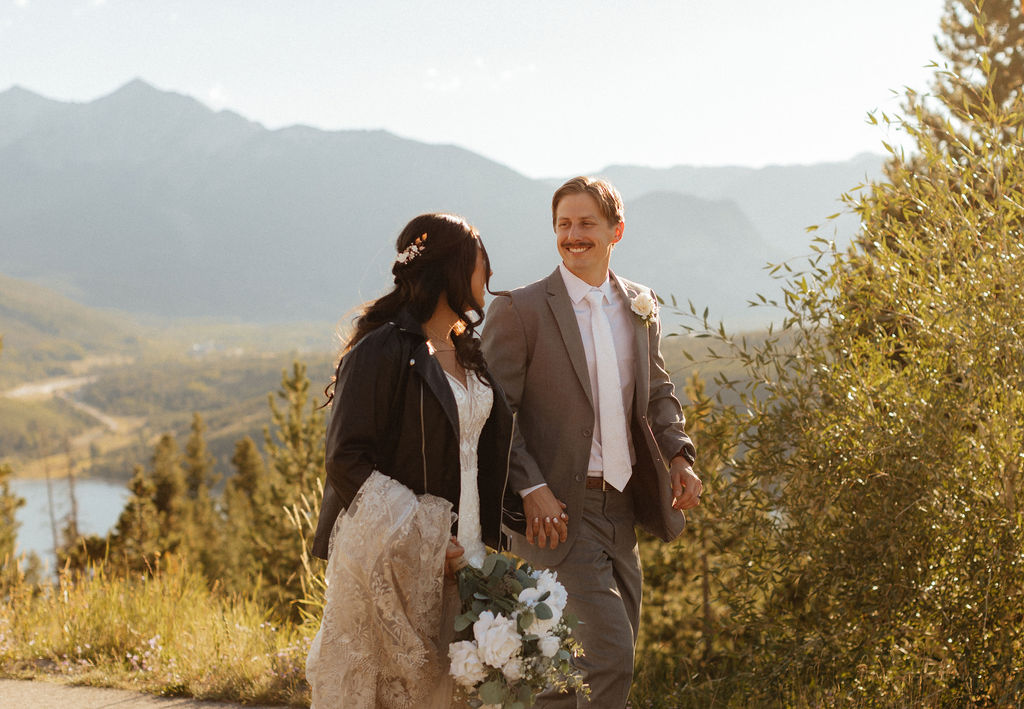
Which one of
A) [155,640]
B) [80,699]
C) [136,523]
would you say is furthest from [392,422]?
[136,523]

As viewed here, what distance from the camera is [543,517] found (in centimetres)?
307

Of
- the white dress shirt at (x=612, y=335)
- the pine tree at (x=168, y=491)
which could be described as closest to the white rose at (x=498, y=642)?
the white dress shirt at (x=612, y=335)

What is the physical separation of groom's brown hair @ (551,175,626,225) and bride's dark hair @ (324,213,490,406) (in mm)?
761

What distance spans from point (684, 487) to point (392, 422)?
1.37 meters

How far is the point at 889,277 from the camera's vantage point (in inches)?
158

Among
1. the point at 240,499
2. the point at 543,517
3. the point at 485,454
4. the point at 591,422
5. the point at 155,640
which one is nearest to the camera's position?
the point at 485,454

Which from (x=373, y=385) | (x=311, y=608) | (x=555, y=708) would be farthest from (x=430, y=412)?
(x=311, y=608)

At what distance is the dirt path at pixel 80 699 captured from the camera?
4.69 m

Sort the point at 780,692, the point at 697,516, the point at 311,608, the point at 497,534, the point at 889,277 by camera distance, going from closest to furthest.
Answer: the point at 497,534
the point at 889,277
the point at 780,692
the point at 697,516
the point at 311,608

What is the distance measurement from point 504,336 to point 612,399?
48cm

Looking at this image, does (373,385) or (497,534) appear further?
(497,534)

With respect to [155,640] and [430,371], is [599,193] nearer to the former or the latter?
[430,371]

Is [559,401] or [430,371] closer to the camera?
[430,371]

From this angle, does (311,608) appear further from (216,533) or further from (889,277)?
(216,533)
